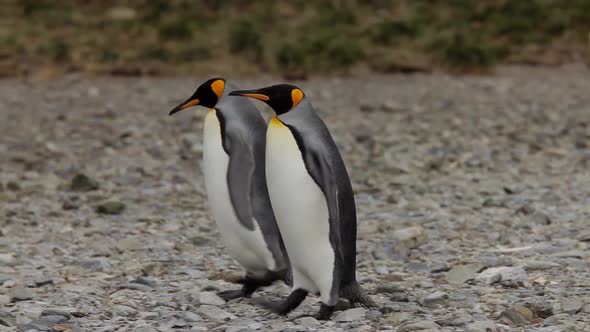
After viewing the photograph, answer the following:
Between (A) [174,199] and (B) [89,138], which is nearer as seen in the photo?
(A) [174,199]

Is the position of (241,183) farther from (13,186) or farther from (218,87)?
(13,186)

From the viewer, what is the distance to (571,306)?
3.79 meters

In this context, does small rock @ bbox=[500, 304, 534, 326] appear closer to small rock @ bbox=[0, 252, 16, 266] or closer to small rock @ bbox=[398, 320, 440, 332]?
small rock @ bbox=[398, 320, 440, 332]

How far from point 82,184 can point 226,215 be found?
9.47 ft

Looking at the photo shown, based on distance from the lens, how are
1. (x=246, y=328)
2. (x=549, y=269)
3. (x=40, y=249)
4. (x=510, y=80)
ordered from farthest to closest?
(x=510, y=80), (x=40, y=249), (x=549, y=269), (x=246, y=328)

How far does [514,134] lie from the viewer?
849 centimetres

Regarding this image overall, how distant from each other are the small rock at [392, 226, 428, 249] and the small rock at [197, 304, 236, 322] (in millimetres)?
1396

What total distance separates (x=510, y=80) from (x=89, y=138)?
179 inches

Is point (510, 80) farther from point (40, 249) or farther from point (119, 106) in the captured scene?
point (40, 249)

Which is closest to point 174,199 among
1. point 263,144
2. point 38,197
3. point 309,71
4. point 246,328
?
point 38,197

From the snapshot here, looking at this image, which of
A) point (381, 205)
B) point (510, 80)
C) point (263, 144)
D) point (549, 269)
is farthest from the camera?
point (510, 80)

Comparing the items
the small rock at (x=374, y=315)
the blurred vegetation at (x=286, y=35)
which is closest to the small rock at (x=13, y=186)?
the small rock at (x=374, y=315)

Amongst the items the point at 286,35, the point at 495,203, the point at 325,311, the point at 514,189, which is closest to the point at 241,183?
the point at 325,311

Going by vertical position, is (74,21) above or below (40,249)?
above
